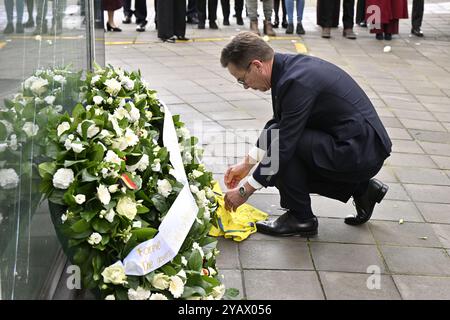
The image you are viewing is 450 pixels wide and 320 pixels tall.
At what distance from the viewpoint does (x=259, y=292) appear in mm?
3229

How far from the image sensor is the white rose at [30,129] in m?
2.64

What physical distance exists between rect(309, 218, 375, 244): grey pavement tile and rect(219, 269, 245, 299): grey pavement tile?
0.63 m

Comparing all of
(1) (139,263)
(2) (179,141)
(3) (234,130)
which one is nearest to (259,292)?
(1) (139,263)

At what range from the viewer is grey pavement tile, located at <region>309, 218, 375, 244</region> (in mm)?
3850

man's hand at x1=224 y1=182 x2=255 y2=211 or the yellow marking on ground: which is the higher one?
the yellow marking on ground

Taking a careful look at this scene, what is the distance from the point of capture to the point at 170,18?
9.72 meters

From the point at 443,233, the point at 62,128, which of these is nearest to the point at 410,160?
the point at 443,233

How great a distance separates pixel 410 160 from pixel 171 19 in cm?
541

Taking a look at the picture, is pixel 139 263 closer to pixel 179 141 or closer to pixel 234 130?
pixel 179 141

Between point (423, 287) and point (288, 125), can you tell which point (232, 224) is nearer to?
point (288, 125)

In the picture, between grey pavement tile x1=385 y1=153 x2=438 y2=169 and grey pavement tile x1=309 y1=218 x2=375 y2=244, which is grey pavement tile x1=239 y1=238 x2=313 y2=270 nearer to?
grey pavement tile x1=309 y1=218 x2=375 y2=244

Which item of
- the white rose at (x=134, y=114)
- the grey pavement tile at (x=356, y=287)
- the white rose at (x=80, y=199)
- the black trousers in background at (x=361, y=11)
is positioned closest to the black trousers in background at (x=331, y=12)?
the black trousers in background at (x=361, y=11)

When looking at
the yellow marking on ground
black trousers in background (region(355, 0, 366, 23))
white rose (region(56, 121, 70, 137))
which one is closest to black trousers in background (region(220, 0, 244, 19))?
the yellow marking on ground

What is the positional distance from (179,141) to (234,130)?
1.87 metres
